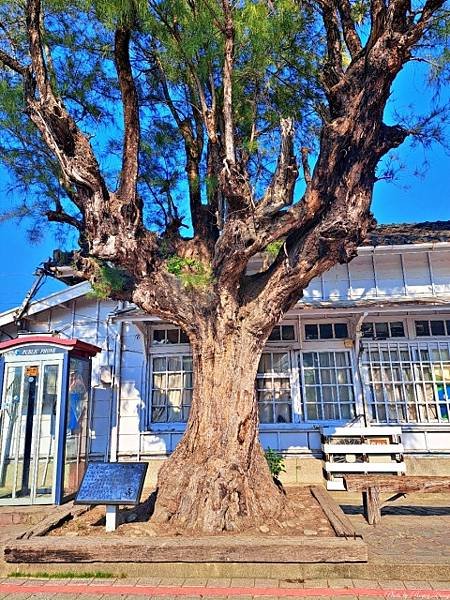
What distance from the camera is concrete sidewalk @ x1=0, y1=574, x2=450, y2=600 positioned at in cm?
406

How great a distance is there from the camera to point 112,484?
5.54 metres

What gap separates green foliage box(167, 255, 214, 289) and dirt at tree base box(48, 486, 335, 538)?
307cm

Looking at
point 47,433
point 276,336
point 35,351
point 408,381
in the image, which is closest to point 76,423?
point 47,433

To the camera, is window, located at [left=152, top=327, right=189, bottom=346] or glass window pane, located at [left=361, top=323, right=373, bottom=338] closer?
glass window pane, located at [left=361, top=323, right=373, bottom=338]

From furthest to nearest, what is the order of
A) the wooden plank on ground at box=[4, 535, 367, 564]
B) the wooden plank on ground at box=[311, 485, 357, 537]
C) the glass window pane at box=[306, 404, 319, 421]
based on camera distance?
the glass window pane at box=[306, 404, 319, 421] < the wooden plank on ground at box=[311, 485, 357, 537] < the wooden plank on ground at box=[4, 535, 367, 564]

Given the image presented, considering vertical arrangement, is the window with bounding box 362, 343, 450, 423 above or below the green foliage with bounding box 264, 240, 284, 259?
below

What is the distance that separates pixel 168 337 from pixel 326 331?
3.50m

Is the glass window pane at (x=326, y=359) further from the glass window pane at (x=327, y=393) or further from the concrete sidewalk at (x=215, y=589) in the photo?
the concrete sidewalk at (x=215, y=589)

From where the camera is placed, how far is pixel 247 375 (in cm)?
602

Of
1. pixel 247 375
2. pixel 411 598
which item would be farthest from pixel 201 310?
pixel 411 598

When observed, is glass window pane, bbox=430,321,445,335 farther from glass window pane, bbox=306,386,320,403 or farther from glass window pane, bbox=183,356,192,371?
glass window pane, bbox=183,356,192,371

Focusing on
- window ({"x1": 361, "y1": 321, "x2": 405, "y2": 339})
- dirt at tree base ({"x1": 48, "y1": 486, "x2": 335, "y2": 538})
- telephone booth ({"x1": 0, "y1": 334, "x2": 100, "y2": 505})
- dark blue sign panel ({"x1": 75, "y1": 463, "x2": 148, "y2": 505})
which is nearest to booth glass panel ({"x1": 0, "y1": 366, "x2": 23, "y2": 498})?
telephone booth ({"x1": 0, "y1": 334, "x2": 100, "y2": 505})

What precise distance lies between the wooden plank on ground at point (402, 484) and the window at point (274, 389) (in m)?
3.28

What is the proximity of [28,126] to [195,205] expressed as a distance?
10.3 feet
